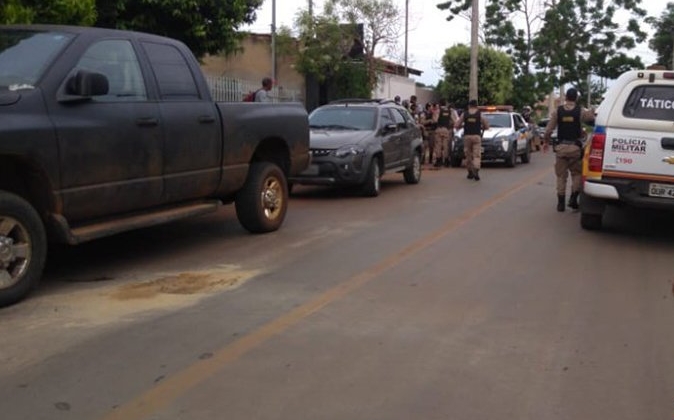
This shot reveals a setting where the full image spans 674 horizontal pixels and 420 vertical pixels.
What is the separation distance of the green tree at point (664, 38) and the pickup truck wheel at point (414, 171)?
5033cm

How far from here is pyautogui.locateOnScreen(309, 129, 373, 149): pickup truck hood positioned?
12750mm

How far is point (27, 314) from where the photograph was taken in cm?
578

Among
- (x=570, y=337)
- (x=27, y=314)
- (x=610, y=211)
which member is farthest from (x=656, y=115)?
(x=27, y=314)

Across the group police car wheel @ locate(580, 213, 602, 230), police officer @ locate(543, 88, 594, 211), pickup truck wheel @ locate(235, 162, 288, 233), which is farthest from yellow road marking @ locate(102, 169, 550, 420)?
police officer @ locate(543, 88, 594, 211)

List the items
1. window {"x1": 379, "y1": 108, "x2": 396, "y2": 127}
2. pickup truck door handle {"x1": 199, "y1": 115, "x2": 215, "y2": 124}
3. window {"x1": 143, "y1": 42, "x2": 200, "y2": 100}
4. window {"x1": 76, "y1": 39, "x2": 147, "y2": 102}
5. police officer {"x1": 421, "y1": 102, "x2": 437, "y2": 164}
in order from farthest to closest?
1. police officer {"x1": 421, "y1": 102, "x2": 437, "y2": 164}
2. window {"x1": 379, "y1": 108, "x2": 396, "y2": 127}
3. pickup truck door handle {"x1": 199, "y1": 115, "x2": 215, "y2": 124}
4. window {"x1": 143, "y1": 42, "x2": 200, "y2": 100}
5. window {"x1": 76, "y1": 39, "x2": 147, "y2": 102}

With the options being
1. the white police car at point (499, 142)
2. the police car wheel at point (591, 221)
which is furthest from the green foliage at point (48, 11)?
the white police car at point (499, 142)

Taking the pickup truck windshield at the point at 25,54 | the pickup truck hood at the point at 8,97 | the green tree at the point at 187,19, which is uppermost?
the green tree at the point at 187,19

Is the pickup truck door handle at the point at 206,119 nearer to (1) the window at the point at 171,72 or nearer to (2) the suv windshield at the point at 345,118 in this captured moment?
(1) the window at the point at 171,72

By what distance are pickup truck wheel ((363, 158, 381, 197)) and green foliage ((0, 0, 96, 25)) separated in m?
5.05

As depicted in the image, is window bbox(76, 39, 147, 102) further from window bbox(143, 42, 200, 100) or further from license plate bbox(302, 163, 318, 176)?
license plate bbox(302, 163, 318, 176)

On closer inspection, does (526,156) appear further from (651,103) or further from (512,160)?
(651,103)

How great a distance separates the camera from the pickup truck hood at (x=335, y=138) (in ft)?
41.8

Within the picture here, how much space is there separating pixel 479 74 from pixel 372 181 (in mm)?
26348

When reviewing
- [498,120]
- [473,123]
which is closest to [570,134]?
[473,123]
